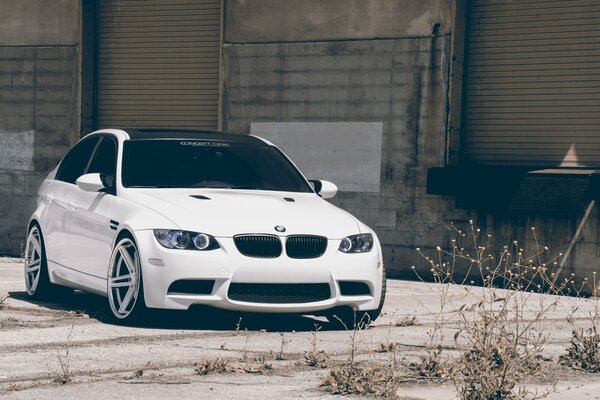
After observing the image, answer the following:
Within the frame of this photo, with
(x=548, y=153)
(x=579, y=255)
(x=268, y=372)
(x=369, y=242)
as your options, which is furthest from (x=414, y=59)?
(x=268, y=372)

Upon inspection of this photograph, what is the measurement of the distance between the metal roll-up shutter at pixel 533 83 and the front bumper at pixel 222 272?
7360mm

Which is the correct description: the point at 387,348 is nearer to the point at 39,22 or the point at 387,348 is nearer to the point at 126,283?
the point at 126,283

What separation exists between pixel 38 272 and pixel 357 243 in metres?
3.43

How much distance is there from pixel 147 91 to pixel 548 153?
6.71 meters

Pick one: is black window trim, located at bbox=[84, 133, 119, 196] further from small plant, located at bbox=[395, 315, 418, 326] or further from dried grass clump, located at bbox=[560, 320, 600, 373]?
dried grass clump, located at bbox=[560, 320, 600, 373]

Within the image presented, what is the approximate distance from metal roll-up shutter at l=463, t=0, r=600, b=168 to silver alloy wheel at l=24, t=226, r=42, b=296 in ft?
23.5

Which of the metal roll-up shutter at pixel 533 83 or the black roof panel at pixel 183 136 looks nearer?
the black roof panel at pixel 183 136

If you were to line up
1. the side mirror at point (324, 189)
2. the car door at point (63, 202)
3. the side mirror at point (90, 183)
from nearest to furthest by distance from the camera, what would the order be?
the side mirror at point (90, 183) < the car door at point (63, 202) < the side mirror at point (324, 189)

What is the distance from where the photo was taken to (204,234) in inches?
408

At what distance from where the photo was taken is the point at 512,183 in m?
17.2

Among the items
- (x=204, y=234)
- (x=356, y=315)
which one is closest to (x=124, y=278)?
(x=204, y=234)

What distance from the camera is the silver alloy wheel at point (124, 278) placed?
10562mm

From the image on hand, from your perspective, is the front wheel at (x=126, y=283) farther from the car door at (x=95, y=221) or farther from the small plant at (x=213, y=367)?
the small plant at (x=213, y=367)

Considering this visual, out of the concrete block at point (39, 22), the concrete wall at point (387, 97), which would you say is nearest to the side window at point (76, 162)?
the concrete wall at point (387, 97)
